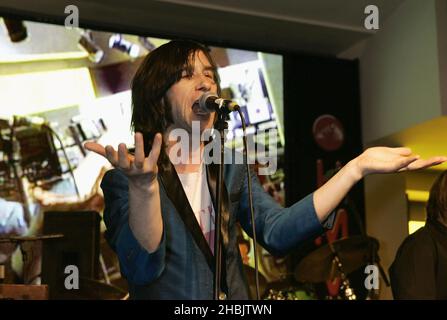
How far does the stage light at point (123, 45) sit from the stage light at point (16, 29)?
0.49 metres

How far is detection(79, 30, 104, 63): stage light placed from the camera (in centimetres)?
361

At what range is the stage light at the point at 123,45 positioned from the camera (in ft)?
12.1

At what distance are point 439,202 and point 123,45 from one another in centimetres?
204

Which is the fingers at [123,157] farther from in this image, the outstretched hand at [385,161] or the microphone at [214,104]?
the outstretched hand at [385,161]

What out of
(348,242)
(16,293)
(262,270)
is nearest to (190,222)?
(16,293)

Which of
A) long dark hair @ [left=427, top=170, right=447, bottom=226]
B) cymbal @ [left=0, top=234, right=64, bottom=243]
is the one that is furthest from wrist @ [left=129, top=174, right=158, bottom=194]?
long dark hair @ [left=427, top=170, right=447, bottom=226]

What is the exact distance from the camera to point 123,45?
3701 mm

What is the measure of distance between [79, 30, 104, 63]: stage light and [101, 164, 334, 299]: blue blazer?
2.42m

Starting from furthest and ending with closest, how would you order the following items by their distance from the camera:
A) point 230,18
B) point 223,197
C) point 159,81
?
point 230,18 < point 159,81 < point 223,197

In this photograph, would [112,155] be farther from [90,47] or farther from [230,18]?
[230,18]

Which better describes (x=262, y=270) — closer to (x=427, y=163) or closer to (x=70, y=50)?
(x=70, y=50)
